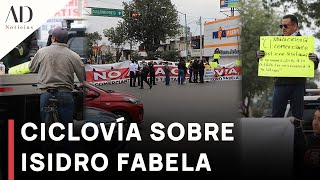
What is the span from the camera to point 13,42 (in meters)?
3.40

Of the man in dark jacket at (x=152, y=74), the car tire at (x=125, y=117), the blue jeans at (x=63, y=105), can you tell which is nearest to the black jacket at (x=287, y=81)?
the man in dark jacket at (x=152, y=74)

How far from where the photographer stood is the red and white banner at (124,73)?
3.15 meters

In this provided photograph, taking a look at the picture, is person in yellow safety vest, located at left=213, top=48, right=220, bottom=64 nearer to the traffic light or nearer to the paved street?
the paved street

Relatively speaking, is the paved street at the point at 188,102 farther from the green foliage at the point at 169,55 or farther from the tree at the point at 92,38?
the tree at the point at 92,38

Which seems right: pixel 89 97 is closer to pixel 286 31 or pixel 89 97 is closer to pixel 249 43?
pixel 249 43

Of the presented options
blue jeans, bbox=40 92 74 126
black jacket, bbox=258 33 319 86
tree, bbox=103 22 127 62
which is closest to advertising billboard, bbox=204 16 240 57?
black jacket, bbox=258 33 319 86

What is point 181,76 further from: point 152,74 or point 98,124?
point 98,124

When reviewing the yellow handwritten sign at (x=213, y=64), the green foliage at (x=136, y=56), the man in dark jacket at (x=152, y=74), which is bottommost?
the man in dark jacket at (x=152, y=74)

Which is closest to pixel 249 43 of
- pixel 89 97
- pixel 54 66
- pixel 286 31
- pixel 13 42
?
Result: pixel 286 31

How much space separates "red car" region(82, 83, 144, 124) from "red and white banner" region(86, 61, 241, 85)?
0.22 feet

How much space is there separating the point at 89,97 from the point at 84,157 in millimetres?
554

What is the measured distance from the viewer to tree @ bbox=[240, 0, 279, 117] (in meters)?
3.15

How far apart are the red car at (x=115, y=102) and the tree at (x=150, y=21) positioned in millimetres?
400

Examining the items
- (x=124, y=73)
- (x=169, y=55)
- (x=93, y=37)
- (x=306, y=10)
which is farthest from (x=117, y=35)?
(x=306, y=10)
